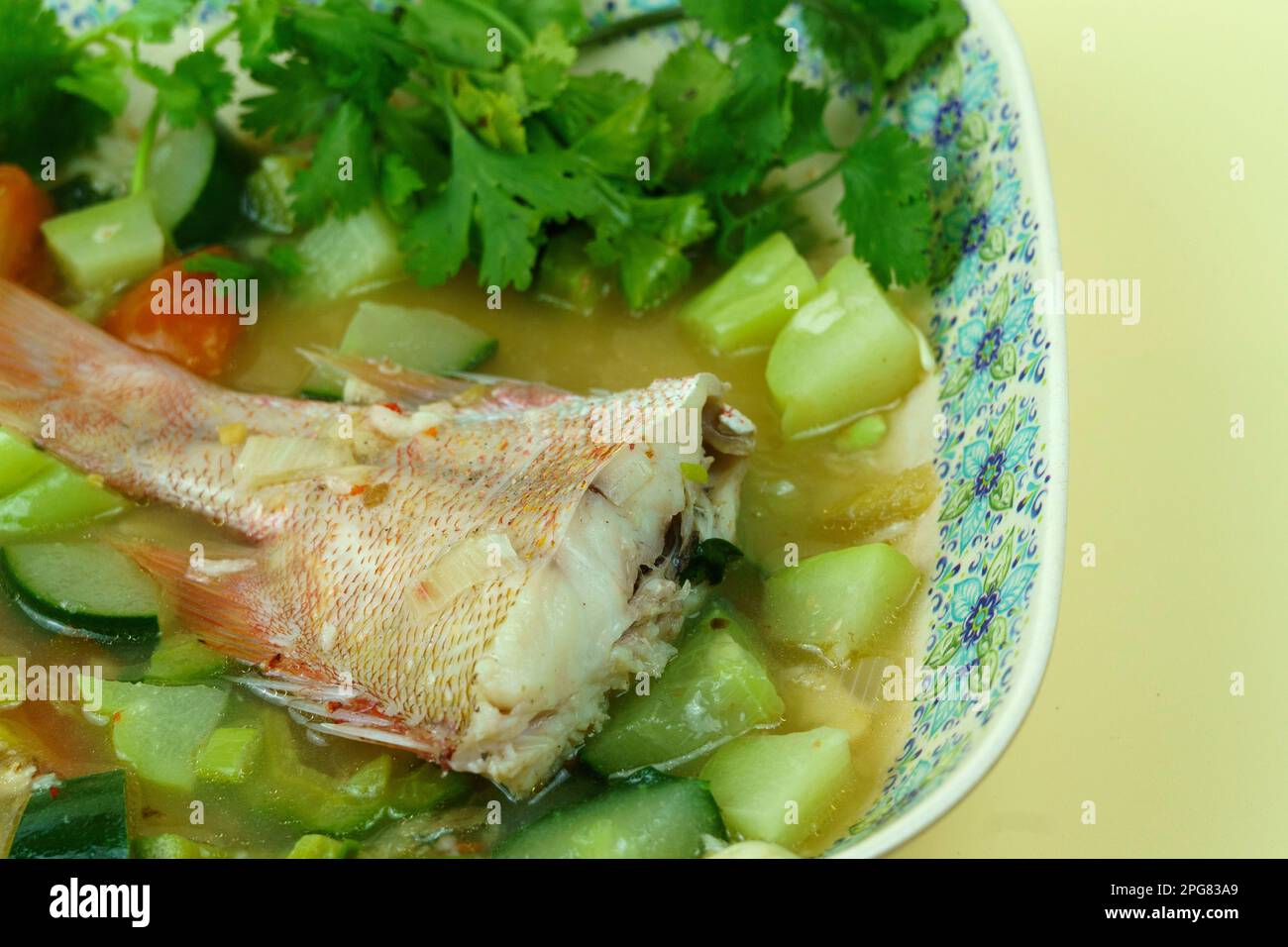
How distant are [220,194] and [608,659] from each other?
2.00 meters

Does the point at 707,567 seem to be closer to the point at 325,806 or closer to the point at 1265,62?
the point at 325,806

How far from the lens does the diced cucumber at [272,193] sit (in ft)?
11.5

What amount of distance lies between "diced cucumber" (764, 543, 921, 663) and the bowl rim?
0.35 m

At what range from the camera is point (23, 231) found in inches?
131

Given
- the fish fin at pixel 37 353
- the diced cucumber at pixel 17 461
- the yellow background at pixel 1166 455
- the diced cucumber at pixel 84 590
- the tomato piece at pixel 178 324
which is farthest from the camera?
the tomato piece at pixel 178 324

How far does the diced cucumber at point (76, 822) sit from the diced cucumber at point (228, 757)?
6.1 inches

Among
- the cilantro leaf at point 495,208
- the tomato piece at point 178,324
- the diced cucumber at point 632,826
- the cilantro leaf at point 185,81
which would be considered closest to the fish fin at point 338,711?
the diced cucumber at point 632,826

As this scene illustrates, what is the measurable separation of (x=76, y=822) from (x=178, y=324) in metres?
1.41

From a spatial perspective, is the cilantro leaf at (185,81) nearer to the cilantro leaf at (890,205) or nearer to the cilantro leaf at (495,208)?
the cilantro leaf at (495,208)

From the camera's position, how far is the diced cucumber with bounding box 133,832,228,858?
2199mm

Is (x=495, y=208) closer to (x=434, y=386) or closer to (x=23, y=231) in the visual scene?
(x=434, y=386)

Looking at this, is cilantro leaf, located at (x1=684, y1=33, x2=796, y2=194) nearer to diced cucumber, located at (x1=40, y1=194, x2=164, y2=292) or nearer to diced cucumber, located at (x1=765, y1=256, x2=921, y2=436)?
diced cucumber, located at (x1=765, y1=256, x2=921, y2=436)

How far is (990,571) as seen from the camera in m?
2.39
